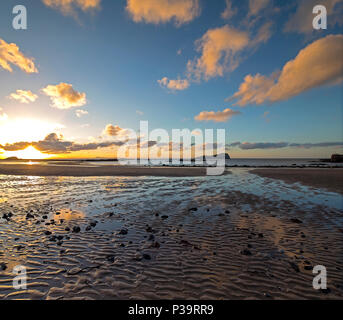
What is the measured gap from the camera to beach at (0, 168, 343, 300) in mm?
4090

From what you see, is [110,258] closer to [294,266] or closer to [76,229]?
[76,229]

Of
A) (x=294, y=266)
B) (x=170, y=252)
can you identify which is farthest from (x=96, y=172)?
(x=294, y=266)

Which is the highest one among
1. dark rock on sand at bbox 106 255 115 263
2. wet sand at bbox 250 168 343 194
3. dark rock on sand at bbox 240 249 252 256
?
wet sand at bbox 250 168 343 194

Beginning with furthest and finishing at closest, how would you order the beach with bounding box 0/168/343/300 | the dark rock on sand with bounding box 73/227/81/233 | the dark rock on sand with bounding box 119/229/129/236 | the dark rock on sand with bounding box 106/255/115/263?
the dark rock on sand with bounding box 73/227/81/233, the dark rock on sand with bounding box 119/229/129/236, the dark rock on sand with bounding box 106/255/115/263, the beach with bounding box 0/168/343/300

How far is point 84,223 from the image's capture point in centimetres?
869

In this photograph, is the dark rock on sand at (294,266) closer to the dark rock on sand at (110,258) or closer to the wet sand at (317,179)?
the dark rock on sand at (110,258)

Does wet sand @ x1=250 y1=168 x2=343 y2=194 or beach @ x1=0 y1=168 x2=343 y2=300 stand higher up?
wet sand @ x1=250 y1=168 x2=343 y2=194

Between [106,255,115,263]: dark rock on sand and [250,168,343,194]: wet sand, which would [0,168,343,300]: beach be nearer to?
[106,255,115,263]: dark rock on sand

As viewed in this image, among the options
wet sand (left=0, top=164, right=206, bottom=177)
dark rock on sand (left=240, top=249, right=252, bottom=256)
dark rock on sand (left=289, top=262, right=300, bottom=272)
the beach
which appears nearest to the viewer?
the beach

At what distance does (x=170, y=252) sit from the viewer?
5863 mm

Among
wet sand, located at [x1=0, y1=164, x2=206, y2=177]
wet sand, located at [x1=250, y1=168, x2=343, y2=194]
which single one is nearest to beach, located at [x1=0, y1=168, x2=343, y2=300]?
wet sand, located at [x1=250, y1=168, x2=343, y2=194]
